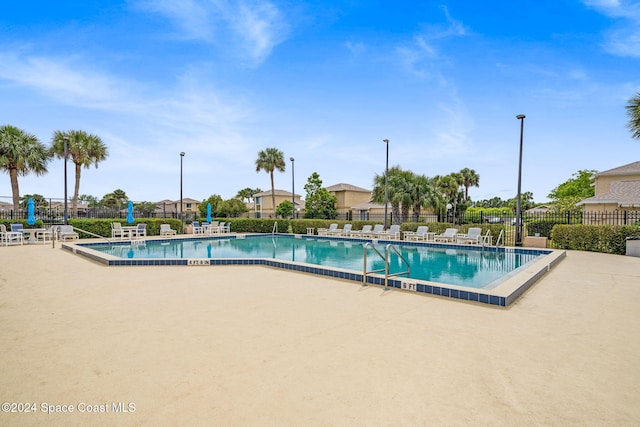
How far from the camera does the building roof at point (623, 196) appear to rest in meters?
17.3

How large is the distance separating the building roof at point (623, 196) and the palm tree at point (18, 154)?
3285 cm

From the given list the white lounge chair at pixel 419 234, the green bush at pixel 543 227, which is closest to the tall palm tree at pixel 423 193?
the white lounge chair at pixel 419 234

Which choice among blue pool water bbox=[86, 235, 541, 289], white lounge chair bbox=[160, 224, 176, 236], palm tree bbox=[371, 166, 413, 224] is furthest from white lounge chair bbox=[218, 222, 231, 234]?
palm tree bbox=[371, 166, 413, 224]

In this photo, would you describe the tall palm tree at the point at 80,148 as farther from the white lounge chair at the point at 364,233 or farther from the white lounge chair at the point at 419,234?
the white lounge chair at the point at 419,234

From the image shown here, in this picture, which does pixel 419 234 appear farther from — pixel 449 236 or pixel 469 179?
pixel 469 179

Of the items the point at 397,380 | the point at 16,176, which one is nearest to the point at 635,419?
the point at 397,380

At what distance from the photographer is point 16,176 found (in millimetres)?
21250

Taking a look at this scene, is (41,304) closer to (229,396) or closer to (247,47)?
(229,396)

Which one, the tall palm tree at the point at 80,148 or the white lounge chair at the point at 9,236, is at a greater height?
the tall palm tree at the point at 80,148

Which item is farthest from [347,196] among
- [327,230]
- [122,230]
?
[122,230]

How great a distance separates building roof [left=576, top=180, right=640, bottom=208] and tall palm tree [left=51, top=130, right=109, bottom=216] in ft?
102

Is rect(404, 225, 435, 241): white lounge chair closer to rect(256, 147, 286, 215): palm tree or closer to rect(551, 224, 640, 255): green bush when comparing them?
rect(551, 224, 640, 255): green bush

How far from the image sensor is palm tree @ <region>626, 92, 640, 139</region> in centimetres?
1155

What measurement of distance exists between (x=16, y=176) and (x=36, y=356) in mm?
24471
